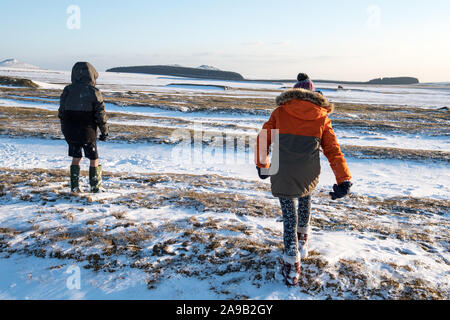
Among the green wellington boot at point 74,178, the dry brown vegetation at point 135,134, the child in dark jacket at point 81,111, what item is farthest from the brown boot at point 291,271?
the dry brown vegetation at point 135,134

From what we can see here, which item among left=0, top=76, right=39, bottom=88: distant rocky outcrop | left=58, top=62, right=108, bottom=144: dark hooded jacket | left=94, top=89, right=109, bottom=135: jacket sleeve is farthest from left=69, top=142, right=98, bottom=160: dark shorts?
left=0, top=76, right=39, bottom=88: distant rocky outcrop

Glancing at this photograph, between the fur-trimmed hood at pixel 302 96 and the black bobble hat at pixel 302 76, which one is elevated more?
the black bobble hat at pixel 302 76

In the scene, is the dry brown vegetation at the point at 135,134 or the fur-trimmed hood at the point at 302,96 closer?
the fur-trimmed hood at the point at 302,96

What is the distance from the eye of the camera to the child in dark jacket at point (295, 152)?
309 centimetres

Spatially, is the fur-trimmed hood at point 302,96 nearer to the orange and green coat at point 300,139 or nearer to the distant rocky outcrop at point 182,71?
the orange and green coat at point 300,139

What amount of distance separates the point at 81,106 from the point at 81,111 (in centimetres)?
9

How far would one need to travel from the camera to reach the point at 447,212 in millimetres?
6617

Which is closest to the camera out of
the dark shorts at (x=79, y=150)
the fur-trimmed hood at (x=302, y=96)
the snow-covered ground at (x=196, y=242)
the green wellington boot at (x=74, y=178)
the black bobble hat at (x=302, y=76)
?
the fur-trimmed hood at (x=302, y=96)

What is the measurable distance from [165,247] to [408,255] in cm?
334

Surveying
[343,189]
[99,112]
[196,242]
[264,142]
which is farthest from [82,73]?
[343,189]

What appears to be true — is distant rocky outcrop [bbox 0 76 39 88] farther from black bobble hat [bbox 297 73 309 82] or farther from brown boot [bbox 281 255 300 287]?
brown boot [bbox 281 255 300 287]

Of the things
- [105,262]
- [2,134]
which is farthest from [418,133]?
[2,134]

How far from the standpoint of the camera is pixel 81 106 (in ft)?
16.9

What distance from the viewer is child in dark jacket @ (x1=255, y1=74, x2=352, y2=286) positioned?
122 inches
